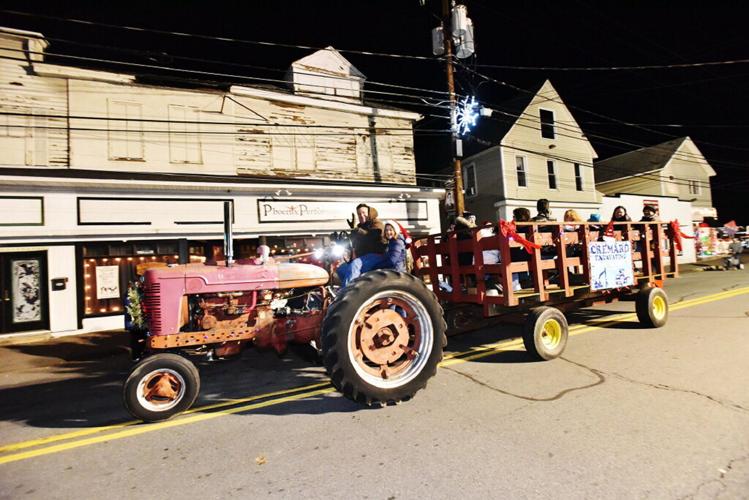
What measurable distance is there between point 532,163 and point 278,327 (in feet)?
69.2

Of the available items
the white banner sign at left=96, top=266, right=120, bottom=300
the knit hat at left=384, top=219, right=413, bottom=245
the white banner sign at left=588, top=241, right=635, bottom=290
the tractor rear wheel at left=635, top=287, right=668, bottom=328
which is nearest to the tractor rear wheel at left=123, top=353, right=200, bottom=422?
the knit hat at left=384, top=219, right=413, bottom=245

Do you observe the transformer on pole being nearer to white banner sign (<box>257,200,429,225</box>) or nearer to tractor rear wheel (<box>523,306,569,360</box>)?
white banner sign (<box>257,200,429,225</box>)

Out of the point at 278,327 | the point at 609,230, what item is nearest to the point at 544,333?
the point at 609,230

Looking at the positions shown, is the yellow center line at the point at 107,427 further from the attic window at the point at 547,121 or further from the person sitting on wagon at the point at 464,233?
the attic window at the point at 547,121

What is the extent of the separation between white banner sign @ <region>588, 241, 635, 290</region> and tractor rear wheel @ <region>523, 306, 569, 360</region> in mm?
999

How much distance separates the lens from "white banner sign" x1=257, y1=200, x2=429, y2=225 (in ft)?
45.0

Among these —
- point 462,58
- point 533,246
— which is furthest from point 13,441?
point 462,58

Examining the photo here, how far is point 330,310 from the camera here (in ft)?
11.3

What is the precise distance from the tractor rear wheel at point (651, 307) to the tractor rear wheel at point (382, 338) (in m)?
4.21

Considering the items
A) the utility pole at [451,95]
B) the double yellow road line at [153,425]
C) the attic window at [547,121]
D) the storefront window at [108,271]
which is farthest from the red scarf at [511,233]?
the attic window at [547,121]

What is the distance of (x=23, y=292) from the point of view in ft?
34.7

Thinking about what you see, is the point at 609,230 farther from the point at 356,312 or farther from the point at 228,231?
the point at 228,231

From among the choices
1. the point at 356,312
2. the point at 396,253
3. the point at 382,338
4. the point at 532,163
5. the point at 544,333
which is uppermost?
the point at 532,163

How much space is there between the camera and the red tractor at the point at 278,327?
11.0ft
